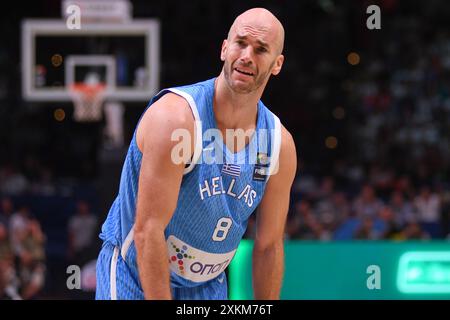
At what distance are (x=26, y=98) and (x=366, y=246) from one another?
451 cm

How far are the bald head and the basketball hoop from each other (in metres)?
6.85

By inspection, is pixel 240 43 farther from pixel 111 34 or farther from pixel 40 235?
pixel 40 235

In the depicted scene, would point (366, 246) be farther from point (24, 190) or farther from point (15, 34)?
point (15, 34)

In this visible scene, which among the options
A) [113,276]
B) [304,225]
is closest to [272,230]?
[113,276]

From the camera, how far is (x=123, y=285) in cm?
314

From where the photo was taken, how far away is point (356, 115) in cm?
1155

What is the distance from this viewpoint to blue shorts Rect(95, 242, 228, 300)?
3117mm

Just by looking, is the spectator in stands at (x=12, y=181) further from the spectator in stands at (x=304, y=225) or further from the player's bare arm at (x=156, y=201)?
the player's bare arm at (x=156, y=201)

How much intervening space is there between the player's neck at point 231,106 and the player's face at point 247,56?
0.07m

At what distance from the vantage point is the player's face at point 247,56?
295cm

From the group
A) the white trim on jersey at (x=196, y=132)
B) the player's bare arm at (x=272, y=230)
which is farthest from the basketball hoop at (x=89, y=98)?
the white trim on jersey at (x=196, y=132)

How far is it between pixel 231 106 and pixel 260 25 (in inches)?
12.9

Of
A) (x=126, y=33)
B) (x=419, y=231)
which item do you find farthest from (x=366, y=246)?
(x=126, y=33)
